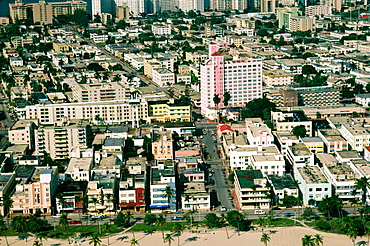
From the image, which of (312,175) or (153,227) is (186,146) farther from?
(153,227)

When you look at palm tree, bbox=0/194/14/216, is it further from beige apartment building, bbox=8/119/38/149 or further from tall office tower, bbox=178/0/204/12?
tall office tower, bbox=178/0/204/12

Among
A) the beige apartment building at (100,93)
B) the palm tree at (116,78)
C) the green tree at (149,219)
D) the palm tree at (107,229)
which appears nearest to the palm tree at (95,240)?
the palm tree at (107,229)

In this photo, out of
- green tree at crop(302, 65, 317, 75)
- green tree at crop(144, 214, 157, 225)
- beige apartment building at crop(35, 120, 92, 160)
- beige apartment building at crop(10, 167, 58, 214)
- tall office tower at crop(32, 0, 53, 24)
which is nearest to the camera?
green tree at crop(144, 214, 157, 225)

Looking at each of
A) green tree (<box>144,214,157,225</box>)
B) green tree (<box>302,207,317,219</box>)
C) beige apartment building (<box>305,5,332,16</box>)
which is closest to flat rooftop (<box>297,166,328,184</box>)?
green tree (<box>302,207,317,219</box>)

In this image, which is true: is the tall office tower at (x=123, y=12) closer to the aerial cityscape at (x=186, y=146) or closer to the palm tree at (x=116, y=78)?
the aerial cityscape at (x=186, y=146)

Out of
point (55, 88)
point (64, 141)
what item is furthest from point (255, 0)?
point (64, 141)

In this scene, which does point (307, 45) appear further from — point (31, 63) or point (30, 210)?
point (30, 210)

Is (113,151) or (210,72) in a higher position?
(210,72)
